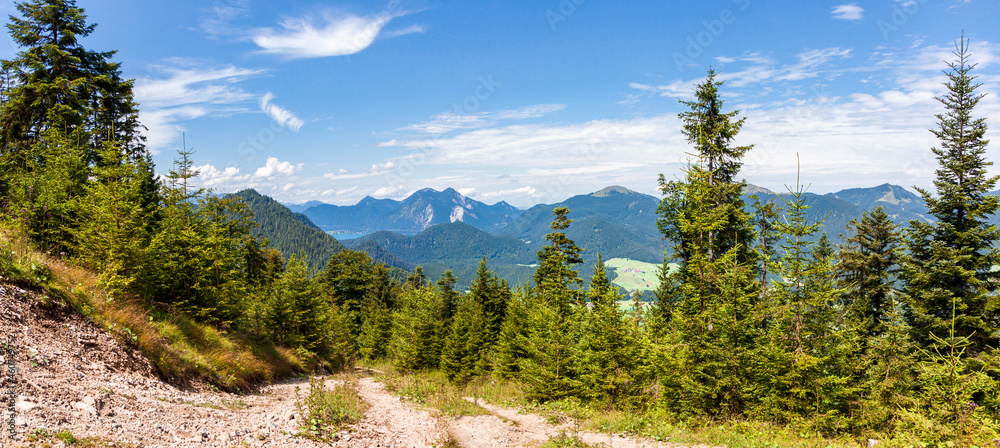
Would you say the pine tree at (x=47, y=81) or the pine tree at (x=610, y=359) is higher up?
the pine tree at (x=47, y=81)

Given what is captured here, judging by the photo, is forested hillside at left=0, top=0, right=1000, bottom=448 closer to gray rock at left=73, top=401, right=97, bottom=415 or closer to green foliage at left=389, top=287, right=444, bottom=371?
green foliage at left=389, top=287, right=444, bottom=371

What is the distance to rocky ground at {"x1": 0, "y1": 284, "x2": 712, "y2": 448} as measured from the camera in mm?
5734

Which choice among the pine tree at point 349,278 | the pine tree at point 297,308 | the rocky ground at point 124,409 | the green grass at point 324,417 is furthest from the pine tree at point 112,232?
the pine tree at point 349,278

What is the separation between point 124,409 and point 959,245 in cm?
2885

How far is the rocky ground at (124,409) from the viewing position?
5734mm

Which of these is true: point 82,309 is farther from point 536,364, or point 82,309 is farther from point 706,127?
point 706,127

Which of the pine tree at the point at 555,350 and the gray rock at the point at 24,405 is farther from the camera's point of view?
the pine tree at the point at 555,350

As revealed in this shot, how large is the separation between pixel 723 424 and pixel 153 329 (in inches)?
659

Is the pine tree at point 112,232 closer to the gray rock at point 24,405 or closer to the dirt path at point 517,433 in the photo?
the gray rock at point 24,405

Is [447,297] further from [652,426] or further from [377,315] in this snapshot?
[652,426]

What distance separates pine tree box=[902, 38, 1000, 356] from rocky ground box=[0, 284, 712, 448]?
55.1ft

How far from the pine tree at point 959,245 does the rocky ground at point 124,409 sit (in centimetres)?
1678

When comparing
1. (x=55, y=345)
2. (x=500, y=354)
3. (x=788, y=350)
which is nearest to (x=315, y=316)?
(x=500, y=354)

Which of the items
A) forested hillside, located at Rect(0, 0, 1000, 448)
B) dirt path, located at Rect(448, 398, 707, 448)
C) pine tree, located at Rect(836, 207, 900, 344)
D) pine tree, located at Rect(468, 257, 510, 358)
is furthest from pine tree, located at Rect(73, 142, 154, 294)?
pine tree, located at Rect(836, 207, 900, 344)
